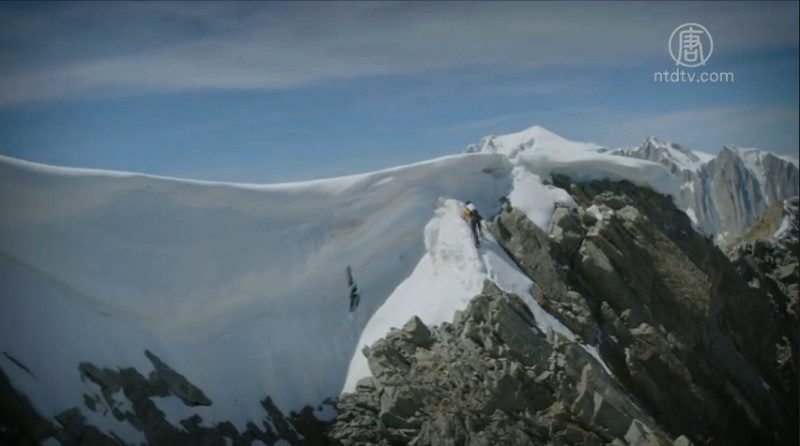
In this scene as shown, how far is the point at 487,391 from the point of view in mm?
14555

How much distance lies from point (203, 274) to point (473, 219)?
24.0 feet

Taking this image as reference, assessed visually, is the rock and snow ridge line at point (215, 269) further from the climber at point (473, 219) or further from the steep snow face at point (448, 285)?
the climber at point (473, 219)

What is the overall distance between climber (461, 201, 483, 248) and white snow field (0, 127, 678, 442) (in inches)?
9.9

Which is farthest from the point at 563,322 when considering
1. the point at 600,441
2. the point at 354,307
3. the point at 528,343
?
the point at 354,307

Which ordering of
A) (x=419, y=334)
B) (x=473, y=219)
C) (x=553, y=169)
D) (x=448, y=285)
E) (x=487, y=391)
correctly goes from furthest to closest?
1. (x=553, y=169)
2. (x=473, y=219)
3. (x=448, y=285)
4. (x=419, y=334)
5. (x=487, y=391)

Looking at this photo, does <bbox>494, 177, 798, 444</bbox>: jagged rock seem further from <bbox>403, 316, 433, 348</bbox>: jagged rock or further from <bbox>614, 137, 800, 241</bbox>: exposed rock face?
<bbox>614, 137, 800, 241</bbox>: exposed rock face

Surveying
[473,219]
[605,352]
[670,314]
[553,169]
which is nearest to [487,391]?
[605,352]

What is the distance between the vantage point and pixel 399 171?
18844mm

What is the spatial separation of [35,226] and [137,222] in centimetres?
216

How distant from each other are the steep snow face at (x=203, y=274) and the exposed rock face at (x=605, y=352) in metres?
2.24

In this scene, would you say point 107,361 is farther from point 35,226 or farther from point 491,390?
point 491,390

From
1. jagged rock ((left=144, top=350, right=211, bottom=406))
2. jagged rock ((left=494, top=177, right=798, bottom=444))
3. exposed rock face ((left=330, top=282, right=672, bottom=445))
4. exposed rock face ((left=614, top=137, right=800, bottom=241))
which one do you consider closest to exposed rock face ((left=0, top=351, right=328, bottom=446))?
jagged rock ((left=144, top=350, right=211, bottom=406))

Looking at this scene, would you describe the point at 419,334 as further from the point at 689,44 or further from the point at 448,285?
the point at 689,44

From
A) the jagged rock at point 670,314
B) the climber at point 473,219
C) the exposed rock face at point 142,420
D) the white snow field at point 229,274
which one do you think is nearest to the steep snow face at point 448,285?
the white snow field at point 229,274
